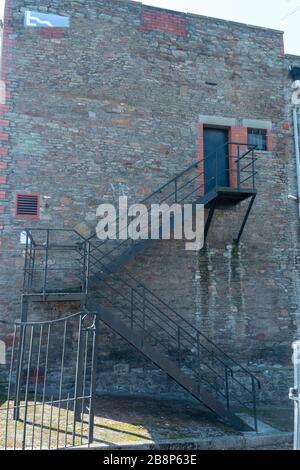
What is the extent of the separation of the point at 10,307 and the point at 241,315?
16.7 feet

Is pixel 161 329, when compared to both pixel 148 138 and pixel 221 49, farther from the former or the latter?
pixel 221 49

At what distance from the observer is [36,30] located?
991 cm

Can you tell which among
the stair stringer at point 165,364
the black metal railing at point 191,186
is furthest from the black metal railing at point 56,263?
the stair stringer at point 165,364

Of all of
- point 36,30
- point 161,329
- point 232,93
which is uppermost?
point 36,30

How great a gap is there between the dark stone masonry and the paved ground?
99 centimetres

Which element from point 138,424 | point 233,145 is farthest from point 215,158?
point 138,424

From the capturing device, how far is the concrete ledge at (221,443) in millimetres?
5914

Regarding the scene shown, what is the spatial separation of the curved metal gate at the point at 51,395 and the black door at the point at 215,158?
448 cm

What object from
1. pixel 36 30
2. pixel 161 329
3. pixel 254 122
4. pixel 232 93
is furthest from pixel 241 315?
pixel 36 30

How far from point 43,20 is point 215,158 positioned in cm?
510

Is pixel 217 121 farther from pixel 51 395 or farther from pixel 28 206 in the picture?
pixel 51 395

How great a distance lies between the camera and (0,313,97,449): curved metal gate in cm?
571

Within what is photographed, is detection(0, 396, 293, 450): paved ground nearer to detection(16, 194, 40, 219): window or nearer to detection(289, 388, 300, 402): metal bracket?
detection(289, 388, 300, 402): metal bracket

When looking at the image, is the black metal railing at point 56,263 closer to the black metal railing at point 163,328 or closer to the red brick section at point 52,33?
the black metal railing at point 163,328
